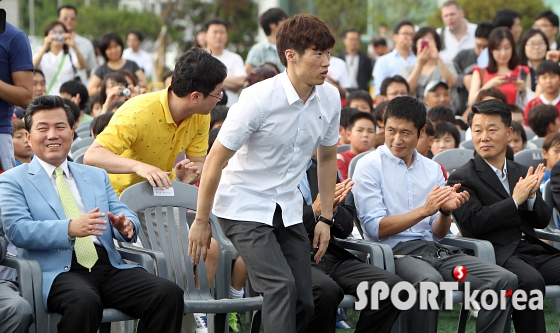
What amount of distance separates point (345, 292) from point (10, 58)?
7.92 feet

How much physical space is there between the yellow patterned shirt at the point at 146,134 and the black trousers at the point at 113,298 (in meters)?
0.73

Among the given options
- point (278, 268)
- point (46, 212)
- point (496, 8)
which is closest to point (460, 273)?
point (278, 268)

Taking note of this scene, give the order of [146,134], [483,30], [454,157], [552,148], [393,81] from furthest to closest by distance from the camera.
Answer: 1. [483,30]
2. [393,81]
3. [454,157]
4. [552,148]
5. [146,134]

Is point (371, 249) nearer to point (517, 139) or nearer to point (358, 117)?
point (358, 117)

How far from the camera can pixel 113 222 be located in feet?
13.1

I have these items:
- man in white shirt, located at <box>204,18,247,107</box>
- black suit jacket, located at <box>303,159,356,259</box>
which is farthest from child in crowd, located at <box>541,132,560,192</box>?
man in white shirt, located at <box>204,18,247,107</box>

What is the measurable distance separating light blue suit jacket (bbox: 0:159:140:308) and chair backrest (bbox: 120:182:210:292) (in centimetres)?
16

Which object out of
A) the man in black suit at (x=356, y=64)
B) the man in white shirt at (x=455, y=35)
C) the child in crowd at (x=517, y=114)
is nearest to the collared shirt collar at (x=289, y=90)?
the child in crowd at (x=517, y=114)

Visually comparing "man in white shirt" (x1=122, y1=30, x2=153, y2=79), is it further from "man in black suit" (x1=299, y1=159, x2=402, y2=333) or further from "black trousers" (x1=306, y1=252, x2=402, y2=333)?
"black trousers" (x1=306, y1=252, x2=402, y2=333)

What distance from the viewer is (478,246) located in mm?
4652

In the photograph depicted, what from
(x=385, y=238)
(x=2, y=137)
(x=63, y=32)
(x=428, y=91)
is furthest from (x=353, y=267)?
(x=63, y=32)

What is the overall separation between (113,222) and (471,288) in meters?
1.89

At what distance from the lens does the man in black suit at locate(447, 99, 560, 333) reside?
4680 millimetres

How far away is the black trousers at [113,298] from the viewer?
3707 mm
